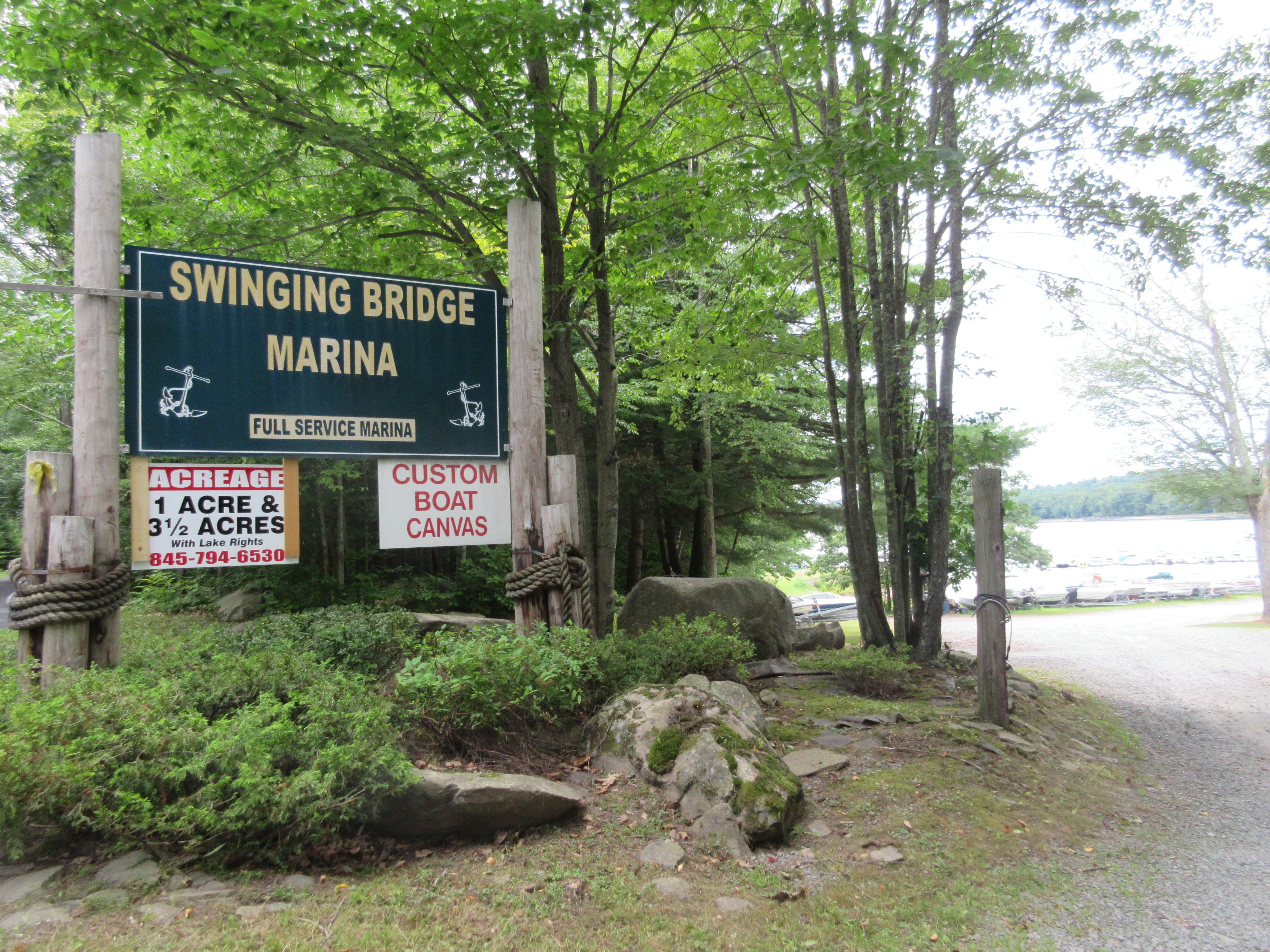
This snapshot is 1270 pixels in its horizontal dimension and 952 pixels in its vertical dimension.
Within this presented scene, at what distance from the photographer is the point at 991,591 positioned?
Result: 7.12 metres

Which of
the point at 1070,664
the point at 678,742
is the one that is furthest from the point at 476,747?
the point at 1070,664

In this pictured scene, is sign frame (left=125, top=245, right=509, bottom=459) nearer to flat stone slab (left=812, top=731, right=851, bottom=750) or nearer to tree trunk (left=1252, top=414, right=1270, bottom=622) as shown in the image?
flat stone slab (left=812, top=731, right=851, bottom=750)

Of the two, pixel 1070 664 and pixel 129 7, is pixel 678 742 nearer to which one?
pixel 129 7

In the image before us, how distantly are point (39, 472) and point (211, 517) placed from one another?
941mm

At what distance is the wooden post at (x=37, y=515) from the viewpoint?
4.54 metres

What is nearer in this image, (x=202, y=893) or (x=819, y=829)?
(x=202, y=893)

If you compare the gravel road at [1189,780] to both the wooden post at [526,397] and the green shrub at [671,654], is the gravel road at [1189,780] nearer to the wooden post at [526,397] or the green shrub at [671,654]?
the green shrub at [671,654]

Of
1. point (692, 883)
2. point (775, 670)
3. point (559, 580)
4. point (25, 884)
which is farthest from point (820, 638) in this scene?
point (25, 884)

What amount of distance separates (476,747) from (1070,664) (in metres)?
10.6

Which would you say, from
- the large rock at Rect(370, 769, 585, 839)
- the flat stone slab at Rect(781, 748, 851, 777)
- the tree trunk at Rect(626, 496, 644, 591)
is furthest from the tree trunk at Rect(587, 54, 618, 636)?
the tree trunk at Rect(626, 496, 644, 591)

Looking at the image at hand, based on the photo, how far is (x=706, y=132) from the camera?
9.46 meters

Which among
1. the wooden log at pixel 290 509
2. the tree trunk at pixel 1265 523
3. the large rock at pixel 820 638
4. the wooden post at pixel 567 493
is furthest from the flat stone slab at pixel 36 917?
the tree trunk at pixel 1265 523

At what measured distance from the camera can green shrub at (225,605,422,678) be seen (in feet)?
19.1

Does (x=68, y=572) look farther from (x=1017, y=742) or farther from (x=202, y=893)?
(x=1017, y=742)
